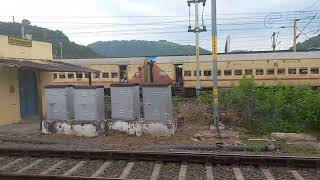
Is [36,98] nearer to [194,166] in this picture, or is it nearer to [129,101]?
[129,101]

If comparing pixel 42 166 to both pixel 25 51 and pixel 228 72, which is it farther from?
pixel 228 72

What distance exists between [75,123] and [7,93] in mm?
5473

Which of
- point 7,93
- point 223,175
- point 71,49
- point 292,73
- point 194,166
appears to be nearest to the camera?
point 223,175

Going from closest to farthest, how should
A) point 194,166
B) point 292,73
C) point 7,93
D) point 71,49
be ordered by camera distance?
point 194,166 → point 7,93 → point 292,73 → point 71,49

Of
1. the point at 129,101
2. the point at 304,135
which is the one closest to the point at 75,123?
the point at 129,101

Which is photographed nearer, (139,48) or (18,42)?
(18,42)

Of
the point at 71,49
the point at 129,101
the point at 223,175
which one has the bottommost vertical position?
the point at 223,175

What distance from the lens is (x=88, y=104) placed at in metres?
13.6

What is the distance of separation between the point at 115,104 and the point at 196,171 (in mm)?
6013

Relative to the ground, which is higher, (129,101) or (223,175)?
(129,101)

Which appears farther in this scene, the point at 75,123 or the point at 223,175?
the point at 75,123

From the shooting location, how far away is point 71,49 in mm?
96375

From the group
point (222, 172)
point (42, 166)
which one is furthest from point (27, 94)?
point (222, 172)

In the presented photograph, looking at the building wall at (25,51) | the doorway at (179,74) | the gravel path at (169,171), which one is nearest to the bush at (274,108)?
the gravel path at (169,171)
